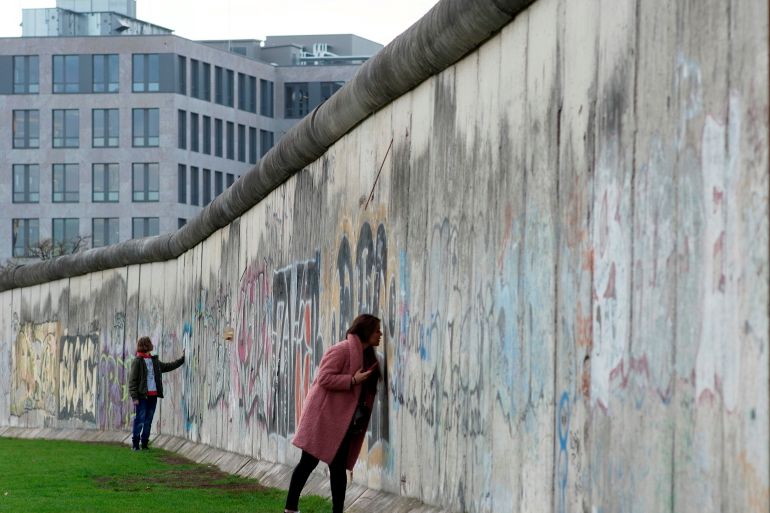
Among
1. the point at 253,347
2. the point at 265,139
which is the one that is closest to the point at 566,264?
the point at 253,347

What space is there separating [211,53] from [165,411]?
82.2 meters

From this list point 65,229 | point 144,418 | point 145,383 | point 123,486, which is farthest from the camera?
point 65,229

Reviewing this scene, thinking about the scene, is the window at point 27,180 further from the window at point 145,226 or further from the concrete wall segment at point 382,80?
the concrete wall segment at point 382,80

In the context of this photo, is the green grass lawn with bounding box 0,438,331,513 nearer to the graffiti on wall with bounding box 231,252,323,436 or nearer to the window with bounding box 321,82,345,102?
the graffiti on wall with bounding box 231,252,323,436

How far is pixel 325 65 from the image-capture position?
11494cm

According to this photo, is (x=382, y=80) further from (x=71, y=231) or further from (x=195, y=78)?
(x=71, y=231)

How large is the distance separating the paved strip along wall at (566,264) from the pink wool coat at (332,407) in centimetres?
37

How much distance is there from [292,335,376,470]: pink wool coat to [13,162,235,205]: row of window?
93.0 meters

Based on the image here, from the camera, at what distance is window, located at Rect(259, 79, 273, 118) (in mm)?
111312

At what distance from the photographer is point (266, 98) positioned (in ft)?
367

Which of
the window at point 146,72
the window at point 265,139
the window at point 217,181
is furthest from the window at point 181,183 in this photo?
the window at point 265,139

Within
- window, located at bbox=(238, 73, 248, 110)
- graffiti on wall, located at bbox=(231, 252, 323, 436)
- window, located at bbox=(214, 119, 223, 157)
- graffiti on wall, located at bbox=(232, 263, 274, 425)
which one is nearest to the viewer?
graffiti on wall, located at bbox=(231, 252, 323, 436)

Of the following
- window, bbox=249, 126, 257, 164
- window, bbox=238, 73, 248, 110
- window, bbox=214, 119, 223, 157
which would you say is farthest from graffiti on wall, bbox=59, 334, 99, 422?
Answer: window, bbox=238, 73, 248, 110

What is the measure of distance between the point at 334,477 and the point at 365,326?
110 cm
